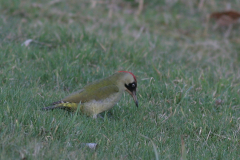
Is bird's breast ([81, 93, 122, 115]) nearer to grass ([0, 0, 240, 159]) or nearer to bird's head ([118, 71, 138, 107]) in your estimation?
grass ([0, 0, 240, 159])

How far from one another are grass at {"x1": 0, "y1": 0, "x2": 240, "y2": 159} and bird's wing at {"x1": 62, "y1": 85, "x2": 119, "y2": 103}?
0.20m

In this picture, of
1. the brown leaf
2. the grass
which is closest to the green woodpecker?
the grass

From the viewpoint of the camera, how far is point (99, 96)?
434 centimetres

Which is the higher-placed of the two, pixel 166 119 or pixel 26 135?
pixel 26 135

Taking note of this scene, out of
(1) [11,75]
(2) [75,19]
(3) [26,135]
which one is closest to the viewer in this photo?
(3) [26,135]

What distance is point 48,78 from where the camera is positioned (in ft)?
16.8

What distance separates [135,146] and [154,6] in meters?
7.02

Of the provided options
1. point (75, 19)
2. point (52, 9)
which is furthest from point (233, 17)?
point (52, 9)

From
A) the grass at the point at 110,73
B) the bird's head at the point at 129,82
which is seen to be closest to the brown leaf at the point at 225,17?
the grass at the point at 110,73

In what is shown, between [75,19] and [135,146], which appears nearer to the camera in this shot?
[135,146]

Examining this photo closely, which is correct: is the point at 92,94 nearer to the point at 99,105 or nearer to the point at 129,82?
the point at 99,105

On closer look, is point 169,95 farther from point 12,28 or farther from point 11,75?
point 12,28

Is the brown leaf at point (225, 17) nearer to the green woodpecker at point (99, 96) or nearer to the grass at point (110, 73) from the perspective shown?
the grass at point (110, 73)

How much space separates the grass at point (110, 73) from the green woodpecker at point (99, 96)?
111mm
